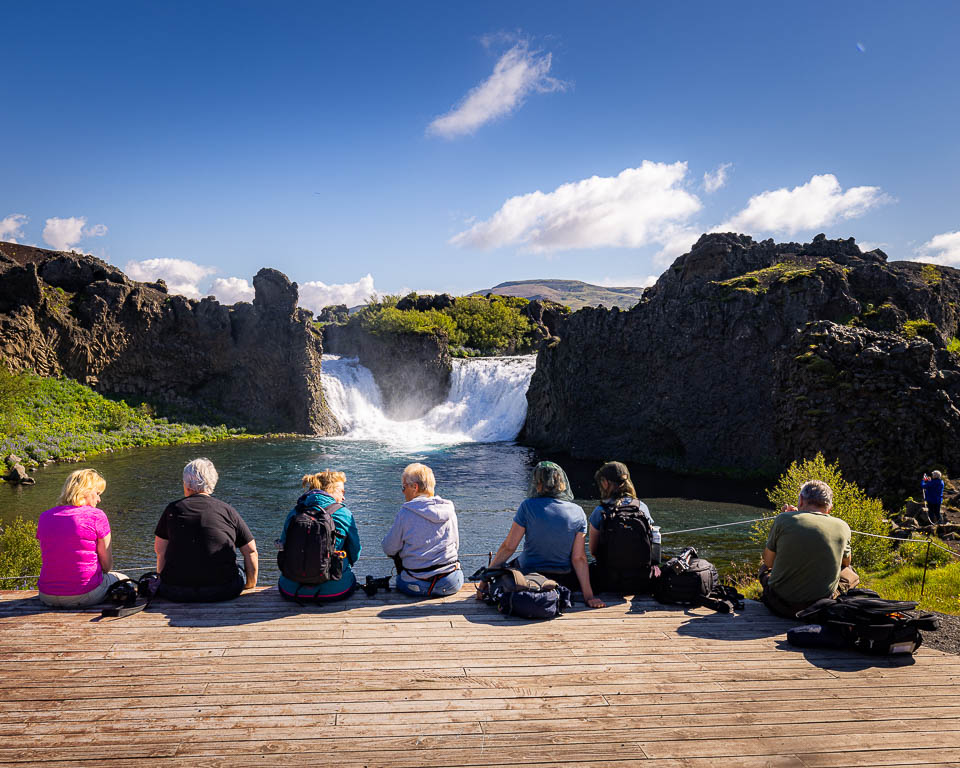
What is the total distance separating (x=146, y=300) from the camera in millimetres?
51938

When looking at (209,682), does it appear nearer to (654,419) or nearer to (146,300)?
(654,419)

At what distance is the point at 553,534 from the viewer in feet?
25.9

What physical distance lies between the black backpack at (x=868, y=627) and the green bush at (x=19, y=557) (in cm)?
1593

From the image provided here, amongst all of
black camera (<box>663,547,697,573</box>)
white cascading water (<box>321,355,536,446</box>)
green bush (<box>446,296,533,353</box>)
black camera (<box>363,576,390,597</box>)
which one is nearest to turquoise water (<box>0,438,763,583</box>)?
white cascading water (<box>321,355,536,446</box>)

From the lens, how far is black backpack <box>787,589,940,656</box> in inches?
259

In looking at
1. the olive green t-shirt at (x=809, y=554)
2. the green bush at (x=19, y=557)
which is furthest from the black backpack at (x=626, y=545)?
the green bush at (x=19, y=557)

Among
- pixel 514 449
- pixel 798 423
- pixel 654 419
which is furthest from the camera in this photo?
pixel 514 449

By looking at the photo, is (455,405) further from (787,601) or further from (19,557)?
(787,601)

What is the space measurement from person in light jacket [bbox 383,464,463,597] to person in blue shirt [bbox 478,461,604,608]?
64 cm

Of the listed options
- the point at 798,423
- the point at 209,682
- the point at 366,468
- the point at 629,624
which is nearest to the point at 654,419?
the point at 798,423

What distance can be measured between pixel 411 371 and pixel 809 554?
55.8 meters

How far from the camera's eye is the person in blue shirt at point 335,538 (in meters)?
7.53

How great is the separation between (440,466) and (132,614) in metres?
33.1

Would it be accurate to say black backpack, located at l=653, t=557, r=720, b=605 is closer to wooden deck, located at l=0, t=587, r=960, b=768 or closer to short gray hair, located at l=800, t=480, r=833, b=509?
wooden deck, located at l=0, t=587, r=960, b=768
